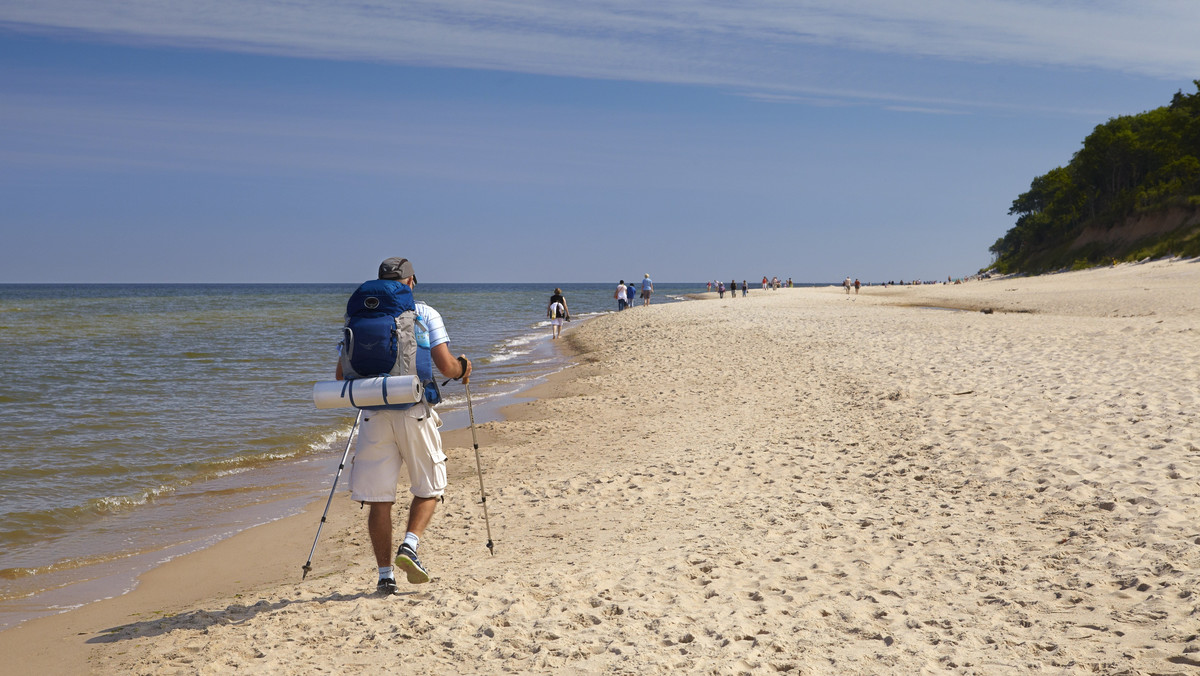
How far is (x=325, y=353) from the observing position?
27.3m

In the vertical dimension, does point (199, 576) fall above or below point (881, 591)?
below

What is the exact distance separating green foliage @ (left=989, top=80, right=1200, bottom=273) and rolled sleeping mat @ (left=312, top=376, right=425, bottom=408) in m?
50.8

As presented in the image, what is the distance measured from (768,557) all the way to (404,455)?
2731 millimetres

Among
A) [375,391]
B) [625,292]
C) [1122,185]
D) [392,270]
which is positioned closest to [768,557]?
[375,391]

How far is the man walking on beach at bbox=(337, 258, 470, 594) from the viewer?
500cm

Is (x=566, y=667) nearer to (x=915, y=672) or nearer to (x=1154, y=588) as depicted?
(x=915, y=672)

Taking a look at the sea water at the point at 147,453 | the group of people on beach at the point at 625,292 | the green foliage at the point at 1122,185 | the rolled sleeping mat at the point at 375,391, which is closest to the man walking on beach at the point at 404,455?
the rolled sleeping mat at the point at 375,391

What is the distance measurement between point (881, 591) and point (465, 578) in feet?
9.36

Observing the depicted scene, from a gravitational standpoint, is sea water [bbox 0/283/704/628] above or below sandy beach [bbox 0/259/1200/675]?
below

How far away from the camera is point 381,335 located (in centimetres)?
486

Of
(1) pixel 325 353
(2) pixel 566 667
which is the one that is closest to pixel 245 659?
(2) pixel 566 667

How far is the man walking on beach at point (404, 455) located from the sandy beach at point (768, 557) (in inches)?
15.8

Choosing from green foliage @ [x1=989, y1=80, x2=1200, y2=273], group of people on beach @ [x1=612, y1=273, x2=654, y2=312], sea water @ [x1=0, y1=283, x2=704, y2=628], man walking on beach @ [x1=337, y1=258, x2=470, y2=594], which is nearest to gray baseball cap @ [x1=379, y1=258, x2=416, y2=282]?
man walking on beach @ [x1=337, y1=258, x2=470, y2=594]

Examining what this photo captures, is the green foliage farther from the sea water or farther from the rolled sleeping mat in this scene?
the rolled sleeping mat
